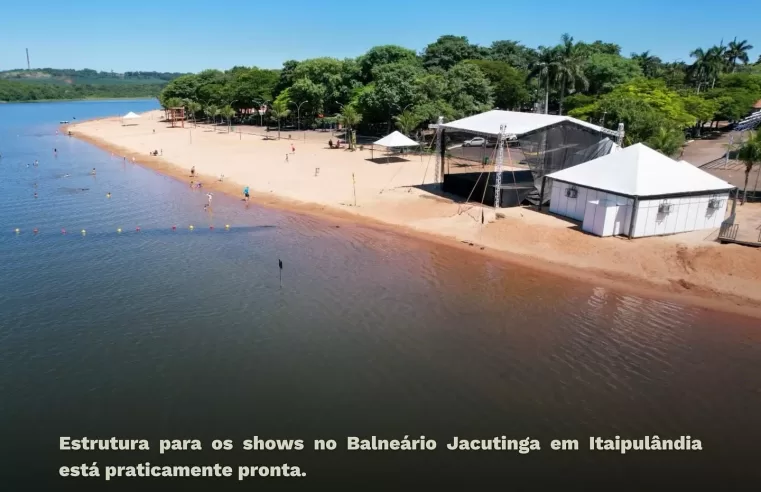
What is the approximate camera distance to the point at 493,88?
60.7 m

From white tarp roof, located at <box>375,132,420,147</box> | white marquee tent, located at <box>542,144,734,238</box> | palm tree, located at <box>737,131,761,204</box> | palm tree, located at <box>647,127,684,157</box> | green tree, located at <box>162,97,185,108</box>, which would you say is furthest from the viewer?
green tree, located at <box>162,97,185,108</box>

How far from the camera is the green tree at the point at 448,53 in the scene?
86125 millimetres

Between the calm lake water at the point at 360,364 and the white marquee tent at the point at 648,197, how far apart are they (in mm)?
6117

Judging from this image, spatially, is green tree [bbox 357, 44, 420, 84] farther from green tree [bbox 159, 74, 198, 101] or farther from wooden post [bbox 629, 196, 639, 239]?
wooden post [bbox 629, 196, 639, 239]

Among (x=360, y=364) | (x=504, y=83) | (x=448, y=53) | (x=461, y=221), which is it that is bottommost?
(x=360, y=364)

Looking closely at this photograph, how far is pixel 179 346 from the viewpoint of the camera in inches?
677

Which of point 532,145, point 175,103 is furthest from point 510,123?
point 175,103

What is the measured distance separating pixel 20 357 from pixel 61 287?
6.40 metres

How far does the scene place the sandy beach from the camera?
73.2 ft

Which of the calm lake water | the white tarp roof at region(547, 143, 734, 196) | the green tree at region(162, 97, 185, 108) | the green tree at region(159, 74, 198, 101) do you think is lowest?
the calm lake water

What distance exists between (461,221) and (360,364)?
16770 mm

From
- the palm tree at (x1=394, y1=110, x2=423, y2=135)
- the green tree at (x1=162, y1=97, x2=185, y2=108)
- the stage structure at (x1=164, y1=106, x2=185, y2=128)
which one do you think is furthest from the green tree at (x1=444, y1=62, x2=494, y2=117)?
the green tree at (x1=162, y1=97, x2=185, y2=108)

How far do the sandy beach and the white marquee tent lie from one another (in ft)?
2.51

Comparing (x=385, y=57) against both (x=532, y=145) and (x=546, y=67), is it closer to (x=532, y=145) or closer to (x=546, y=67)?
(x=546, y=67)
